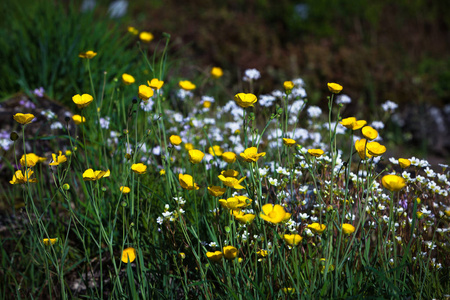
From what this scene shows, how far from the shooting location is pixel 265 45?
7.50 metres

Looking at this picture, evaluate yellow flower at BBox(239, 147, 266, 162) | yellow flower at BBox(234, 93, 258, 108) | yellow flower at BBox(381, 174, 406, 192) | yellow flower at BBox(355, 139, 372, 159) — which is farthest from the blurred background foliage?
yellow flower at BBox(381, 174, 406, 192)

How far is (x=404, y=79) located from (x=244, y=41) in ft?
8.52

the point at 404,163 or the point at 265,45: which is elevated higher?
the point at 265,45

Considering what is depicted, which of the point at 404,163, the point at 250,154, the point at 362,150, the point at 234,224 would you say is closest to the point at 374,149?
the point at 362,150

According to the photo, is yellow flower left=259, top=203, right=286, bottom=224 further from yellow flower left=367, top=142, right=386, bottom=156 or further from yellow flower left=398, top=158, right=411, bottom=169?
yellow flower left=398, top=158, right=411, bottom=169

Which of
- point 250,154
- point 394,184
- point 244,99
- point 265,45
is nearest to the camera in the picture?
point 394,184

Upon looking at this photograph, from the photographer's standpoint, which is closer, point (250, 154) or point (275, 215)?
point (275, 215)

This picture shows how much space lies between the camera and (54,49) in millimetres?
4070

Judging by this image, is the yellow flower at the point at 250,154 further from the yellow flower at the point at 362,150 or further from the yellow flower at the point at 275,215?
the yellow flower at the point at 362,150

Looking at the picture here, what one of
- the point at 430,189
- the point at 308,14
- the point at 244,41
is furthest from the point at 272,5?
the point at 430,189

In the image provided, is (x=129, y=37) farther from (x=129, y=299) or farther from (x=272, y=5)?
(x=272, y=5)

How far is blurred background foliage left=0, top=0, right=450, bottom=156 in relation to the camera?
409 cm

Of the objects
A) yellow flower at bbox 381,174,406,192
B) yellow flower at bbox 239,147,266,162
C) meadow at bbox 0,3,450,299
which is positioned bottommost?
meadow at bbox 0,3,450,299

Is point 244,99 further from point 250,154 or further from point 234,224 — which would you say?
point 234,224
